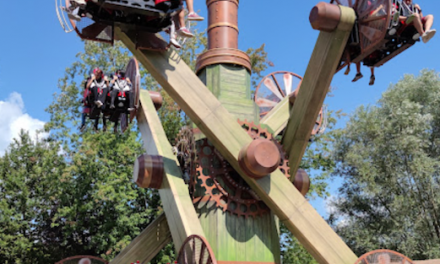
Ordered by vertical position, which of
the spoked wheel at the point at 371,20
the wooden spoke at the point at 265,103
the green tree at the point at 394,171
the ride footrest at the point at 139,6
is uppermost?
the green tree at the point at 394,171

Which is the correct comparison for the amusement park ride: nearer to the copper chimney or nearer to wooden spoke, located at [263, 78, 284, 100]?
the copper chimney

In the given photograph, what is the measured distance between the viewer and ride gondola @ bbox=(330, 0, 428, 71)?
5.93m

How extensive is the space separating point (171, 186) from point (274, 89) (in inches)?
128

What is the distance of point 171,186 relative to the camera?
732cm

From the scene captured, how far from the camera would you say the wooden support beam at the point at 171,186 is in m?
6.83

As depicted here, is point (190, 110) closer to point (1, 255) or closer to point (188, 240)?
point (188, 240)

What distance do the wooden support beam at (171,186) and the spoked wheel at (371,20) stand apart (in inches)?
128

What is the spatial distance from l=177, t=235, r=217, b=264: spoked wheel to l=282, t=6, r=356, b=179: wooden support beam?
206 centimetres

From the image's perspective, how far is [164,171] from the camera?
7684 millimetres

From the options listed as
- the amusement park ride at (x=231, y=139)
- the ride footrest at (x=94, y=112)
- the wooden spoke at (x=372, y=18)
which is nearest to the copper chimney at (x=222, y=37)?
the amusement park ride at (x=231, y=139)

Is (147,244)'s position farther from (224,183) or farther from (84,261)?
(224,183)

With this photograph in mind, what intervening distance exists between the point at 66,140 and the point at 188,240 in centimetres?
1641

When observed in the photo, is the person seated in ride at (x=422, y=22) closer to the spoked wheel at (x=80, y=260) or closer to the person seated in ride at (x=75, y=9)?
the person seated in ride at (x=75, y=9)

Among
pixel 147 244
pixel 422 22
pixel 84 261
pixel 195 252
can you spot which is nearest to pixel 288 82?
pixel 422 22
